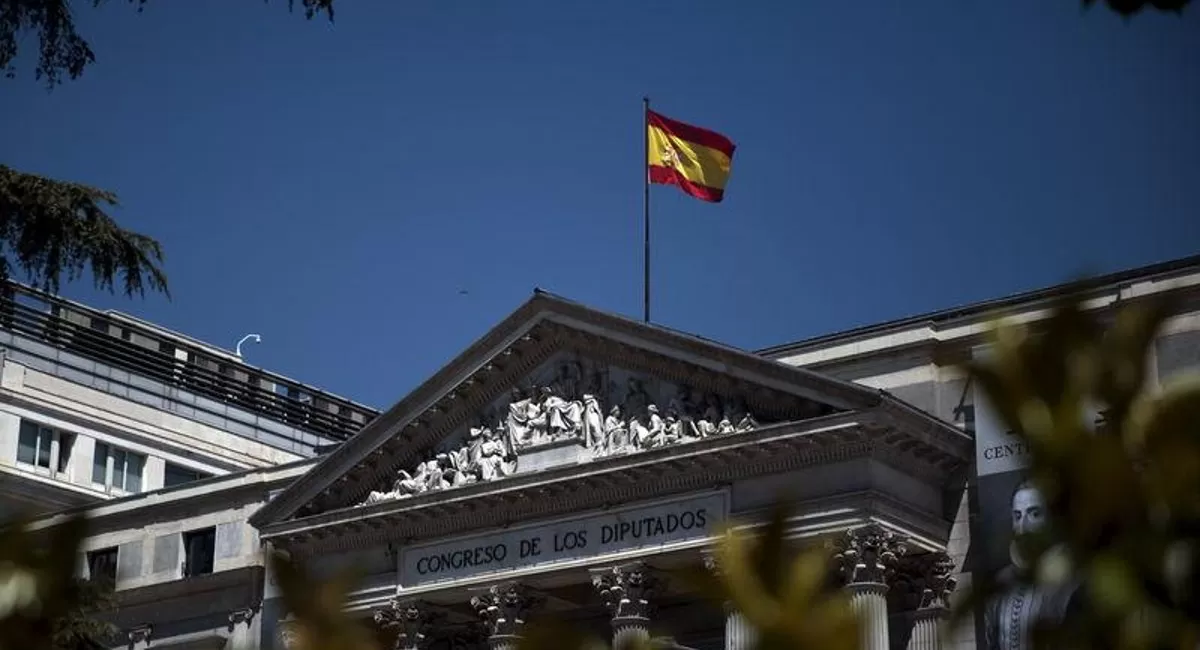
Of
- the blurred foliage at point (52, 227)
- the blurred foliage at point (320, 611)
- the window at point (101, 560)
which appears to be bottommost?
the blurred foliage at point (320, 611)

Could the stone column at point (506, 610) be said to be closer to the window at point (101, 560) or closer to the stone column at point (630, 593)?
the stone column at point (630, 593)

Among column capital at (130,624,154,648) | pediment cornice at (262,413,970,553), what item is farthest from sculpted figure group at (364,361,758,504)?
column capital at (130,624,154,648)

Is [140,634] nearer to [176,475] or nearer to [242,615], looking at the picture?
[242,615]

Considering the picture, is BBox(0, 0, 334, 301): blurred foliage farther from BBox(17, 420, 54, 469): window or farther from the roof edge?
BBox(17, 420, 54, 469): window

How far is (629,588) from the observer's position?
143 ft

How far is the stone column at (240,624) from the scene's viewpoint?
5266cm

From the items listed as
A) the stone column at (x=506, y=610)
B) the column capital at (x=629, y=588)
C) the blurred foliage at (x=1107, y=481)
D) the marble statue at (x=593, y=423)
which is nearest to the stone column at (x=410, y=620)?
the stone column at (x=506, y=610)

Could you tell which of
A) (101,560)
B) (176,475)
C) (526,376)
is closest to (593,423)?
(526,376)

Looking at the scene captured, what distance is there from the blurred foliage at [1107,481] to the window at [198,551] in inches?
1941

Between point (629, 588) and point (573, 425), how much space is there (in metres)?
4.09

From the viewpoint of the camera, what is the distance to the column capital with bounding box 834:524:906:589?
1603 inches

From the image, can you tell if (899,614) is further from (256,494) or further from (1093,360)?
(1093,360)

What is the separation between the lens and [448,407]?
158 ft

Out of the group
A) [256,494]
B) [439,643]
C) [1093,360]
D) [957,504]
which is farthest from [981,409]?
[1093,360]
